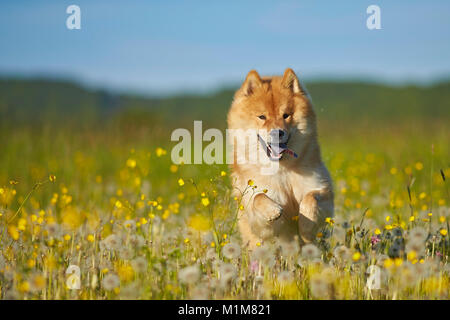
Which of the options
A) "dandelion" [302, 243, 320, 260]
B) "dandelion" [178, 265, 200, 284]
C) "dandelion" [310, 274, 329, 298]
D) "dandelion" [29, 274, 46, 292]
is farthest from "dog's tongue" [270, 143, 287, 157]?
"dandelion" [29, 274, 46, 292]

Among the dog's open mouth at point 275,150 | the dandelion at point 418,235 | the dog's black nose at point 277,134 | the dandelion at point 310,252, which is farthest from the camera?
the dog's open mouth at point 275,150

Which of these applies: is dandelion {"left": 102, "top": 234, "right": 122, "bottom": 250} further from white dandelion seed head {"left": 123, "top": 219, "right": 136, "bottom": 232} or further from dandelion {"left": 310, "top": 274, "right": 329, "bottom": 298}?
dandelion {"left": 310, "top": 274, "right": 329, "bottom": 298}

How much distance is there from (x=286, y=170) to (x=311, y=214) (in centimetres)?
58

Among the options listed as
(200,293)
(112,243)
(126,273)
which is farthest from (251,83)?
(200,293)

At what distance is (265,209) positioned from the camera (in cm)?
416

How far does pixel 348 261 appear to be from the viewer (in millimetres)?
3641

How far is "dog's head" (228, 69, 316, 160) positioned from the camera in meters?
4.44

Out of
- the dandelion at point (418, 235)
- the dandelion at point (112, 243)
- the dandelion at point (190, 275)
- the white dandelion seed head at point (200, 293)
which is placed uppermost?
the dandelion at point (418, 235)

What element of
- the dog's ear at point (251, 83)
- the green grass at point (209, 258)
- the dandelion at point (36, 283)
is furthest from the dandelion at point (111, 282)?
the dog's ear at point (251, 83)

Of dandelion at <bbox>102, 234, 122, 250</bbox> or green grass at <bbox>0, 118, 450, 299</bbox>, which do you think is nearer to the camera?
green grass at <bbox>0, 118, 450, 299</bbox>

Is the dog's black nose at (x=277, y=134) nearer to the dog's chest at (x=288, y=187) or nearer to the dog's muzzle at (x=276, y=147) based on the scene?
the dog's muzzle at (x=276, y=147)

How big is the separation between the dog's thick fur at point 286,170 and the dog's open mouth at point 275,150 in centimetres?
8

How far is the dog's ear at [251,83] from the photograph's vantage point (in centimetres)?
481

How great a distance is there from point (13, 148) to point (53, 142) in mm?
977
